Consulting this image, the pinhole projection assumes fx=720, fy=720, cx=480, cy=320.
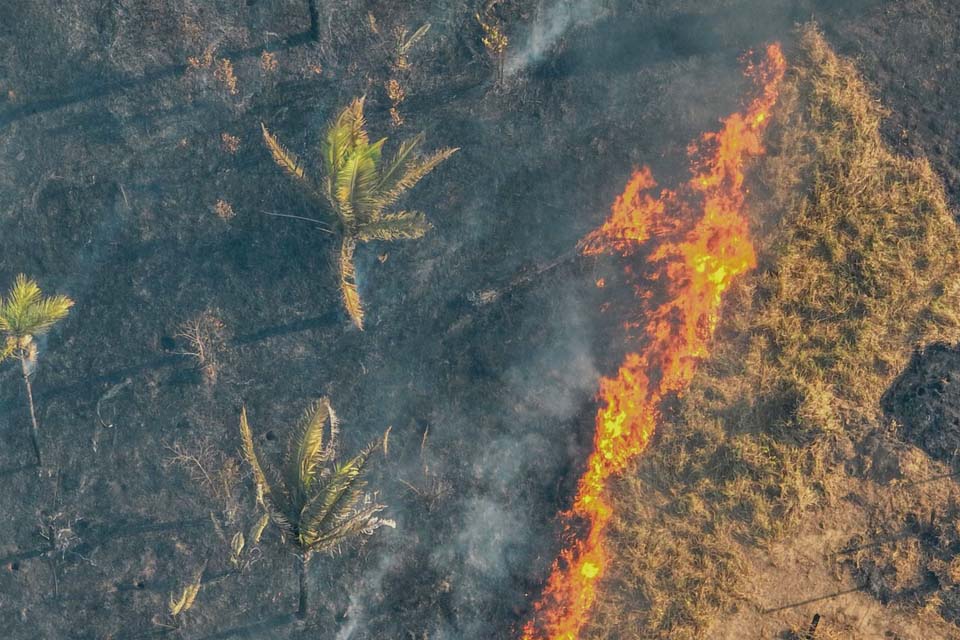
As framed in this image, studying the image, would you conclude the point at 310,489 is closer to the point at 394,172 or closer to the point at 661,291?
the point at 394,172

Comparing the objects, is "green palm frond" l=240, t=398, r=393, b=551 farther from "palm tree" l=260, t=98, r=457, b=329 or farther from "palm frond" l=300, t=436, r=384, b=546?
"palm tree" l=260, t=98, r=457, b=329

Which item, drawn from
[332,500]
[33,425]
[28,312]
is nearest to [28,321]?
→ [28,312]

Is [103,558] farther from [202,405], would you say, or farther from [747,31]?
[747,31]

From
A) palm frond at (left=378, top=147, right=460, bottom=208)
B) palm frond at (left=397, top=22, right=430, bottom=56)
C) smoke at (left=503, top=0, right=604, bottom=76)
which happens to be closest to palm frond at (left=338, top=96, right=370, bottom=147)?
palm frond at (left=378, top=147, right=460, bottom=208)

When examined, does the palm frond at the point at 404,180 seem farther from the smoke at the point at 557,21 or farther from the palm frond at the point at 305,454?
the palm frond at the point at 305,454

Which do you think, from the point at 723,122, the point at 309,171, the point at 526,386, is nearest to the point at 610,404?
the point at 526,386

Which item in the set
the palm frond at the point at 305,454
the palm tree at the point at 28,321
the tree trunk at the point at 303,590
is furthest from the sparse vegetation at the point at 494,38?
the tree trunk at the point at 303,590
